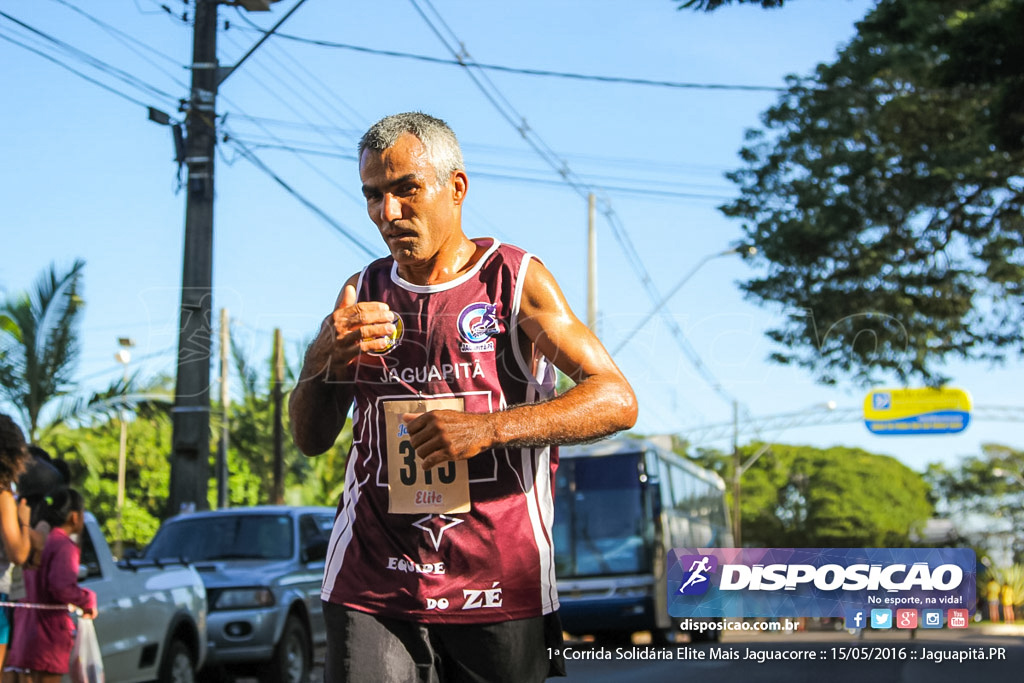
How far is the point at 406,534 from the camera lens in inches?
105

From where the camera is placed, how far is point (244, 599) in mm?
10359

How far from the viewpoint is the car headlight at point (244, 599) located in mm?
10328

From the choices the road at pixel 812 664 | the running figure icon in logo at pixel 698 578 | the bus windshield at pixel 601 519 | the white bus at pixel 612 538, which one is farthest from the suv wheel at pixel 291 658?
the bus windshield at pixel 601 519

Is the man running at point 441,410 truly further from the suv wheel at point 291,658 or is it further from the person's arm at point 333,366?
the suv wheel at point 291,658

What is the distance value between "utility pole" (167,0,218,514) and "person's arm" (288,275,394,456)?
355 inches

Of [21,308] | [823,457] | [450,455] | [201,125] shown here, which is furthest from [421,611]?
[823,457]

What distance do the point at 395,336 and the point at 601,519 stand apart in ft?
48.3

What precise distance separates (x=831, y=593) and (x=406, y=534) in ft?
22.9

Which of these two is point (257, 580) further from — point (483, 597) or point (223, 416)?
point (223, 416)

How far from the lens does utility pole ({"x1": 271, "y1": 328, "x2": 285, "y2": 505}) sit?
26.6m

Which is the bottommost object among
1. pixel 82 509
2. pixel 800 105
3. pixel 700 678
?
pixel 700 678

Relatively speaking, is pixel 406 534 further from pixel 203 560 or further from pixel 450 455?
pixel 203 560

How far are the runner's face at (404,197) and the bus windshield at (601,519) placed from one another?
14.4 meters

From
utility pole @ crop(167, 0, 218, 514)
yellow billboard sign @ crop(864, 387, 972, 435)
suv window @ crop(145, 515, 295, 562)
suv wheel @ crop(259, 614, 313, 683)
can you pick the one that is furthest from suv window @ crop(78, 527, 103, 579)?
yellow billboard sign @ crop(864, 387, 972, 435)
